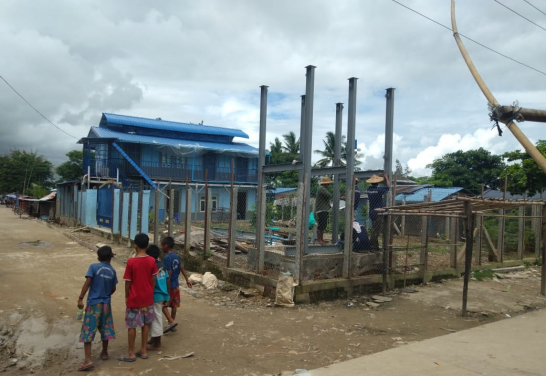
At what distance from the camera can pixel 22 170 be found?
60031 millimetres

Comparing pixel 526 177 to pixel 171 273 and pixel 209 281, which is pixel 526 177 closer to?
pixel 209 281

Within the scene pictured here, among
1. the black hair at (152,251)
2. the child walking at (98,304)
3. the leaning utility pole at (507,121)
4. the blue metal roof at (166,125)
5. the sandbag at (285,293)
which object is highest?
the blue metal roof at (166,125)

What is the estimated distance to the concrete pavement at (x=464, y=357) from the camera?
4.45 m

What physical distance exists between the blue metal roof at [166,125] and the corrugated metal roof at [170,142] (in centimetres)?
79

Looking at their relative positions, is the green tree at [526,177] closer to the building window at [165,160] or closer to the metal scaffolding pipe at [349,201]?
the metal scaffolding pipe at [349,201]

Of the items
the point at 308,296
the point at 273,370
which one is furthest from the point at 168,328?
the point at 308,296

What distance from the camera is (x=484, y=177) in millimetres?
33781

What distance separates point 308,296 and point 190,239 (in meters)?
4.44

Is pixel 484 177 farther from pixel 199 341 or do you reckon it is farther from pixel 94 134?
pixel 199 341

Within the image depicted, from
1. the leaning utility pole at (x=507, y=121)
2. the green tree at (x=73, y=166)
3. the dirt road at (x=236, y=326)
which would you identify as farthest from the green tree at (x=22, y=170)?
the leaning utility pole at (x=507, y=121)

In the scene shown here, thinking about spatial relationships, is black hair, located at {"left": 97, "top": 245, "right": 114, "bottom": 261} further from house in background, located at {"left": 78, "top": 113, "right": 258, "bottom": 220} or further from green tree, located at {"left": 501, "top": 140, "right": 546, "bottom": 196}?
house in background, located at {"left": 78, "top": 113, "right": 258, "bottom": 220}

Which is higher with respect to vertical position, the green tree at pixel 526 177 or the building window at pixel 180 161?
the building window at pixel 180 161

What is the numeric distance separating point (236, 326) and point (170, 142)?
24.5m

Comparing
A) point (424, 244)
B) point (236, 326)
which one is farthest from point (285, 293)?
point (424, 244)
